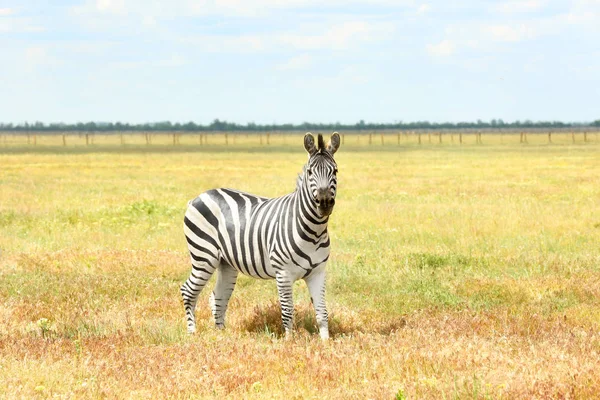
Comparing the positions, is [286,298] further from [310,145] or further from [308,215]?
[310,145]

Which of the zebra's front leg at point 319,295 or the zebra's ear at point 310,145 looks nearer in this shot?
the zebra's ear at point 310,145

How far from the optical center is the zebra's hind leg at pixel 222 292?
35.4ft

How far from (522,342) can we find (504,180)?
3221 centimetres

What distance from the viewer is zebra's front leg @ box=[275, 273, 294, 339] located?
9.49 m

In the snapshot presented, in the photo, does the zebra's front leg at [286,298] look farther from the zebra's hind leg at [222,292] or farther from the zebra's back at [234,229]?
the zebra's hind leg at [222,292]

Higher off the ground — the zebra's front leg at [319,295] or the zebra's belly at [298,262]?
the zebra's belly at [298,262]

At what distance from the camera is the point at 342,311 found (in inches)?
455

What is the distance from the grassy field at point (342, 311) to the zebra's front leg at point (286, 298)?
245 mm

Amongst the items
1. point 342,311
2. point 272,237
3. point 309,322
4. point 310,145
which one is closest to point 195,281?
point 272,237

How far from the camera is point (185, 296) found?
35.2ft

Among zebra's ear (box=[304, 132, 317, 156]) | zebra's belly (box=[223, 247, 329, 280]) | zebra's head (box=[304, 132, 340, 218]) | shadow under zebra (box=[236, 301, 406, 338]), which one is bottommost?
shadow under zebra (box=[236, 301, 406, 338])

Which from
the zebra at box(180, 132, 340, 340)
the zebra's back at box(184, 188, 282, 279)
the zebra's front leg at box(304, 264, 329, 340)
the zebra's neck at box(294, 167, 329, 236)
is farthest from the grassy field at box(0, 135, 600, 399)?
the zebra's neck at box(294, 167, 329, 236)

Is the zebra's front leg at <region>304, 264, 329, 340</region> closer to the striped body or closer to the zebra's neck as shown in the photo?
the striped body

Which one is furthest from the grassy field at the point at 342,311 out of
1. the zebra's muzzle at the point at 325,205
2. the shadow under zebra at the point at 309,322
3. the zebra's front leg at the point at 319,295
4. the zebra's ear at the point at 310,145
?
the zebra's ear at the point at 310,145
